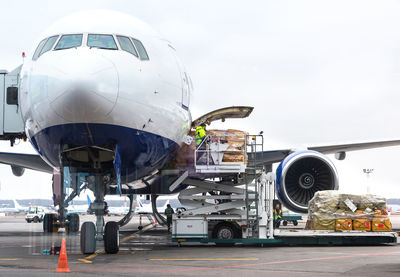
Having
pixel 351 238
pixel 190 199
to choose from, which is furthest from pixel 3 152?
pixel 351 238

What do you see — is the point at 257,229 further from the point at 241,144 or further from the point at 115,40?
the point at 115,40

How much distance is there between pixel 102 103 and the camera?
9.22 meters

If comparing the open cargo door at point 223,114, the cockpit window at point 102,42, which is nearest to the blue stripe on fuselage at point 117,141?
the cockpit window at point 102,42

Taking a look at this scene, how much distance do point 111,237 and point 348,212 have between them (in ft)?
20.2

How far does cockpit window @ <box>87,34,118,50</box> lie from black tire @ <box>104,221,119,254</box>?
3.20 m

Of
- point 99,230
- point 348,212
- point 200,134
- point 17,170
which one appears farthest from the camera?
point 17,170

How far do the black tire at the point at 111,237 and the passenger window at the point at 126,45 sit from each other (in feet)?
10.2

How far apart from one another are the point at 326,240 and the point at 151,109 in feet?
18.8

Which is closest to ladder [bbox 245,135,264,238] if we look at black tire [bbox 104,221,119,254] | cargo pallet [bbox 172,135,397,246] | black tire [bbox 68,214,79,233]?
cargo pallet [bbox 172,135,397,246]

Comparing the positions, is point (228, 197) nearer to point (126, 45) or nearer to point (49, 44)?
point (126, 45)

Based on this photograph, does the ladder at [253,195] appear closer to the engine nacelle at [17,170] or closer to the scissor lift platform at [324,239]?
the scissor lift platform at [324,239]

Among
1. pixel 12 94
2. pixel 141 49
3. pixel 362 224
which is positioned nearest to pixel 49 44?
pixel 141 49

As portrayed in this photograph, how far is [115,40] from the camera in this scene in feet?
33.6

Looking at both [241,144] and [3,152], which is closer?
[241,144]
